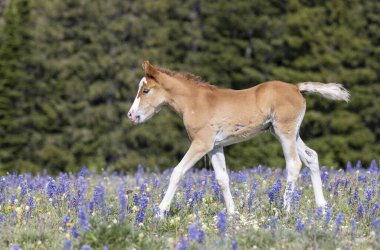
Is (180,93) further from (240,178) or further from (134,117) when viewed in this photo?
(240,178)

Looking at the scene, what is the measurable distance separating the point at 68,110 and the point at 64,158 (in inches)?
102

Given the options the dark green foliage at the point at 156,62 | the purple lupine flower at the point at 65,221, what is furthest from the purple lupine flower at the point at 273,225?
the dark green foliage at the point at 156,62

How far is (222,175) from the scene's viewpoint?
443 inches

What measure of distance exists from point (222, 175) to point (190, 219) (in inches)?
48.8

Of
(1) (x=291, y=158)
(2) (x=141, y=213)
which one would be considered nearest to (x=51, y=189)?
(2) (x=141, y=213)

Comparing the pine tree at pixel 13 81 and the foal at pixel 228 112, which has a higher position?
the foal at pixel 228 112

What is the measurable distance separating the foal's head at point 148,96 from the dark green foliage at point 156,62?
22174 millimetres

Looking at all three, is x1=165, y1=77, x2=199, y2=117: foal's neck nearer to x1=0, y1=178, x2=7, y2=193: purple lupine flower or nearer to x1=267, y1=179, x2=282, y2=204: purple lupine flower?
x1=267, y1=179, x2=282, y2=204: purple lupine flower

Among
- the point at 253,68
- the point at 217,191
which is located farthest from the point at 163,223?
the point at 253,68

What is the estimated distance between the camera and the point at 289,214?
1022cm

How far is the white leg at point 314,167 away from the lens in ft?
37.1

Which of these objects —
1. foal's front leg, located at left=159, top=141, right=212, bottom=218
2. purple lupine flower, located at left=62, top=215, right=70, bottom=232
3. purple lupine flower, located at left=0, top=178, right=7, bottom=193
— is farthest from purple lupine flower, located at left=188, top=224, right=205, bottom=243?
purple lupine flower, located at left=0, top=178, right=7, bottom=193

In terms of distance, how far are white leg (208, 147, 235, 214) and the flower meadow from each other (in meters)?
0.15

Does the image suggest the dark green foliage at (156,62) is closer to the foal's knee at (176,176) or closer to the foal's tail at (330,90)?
the foal's tail at (330,90)
